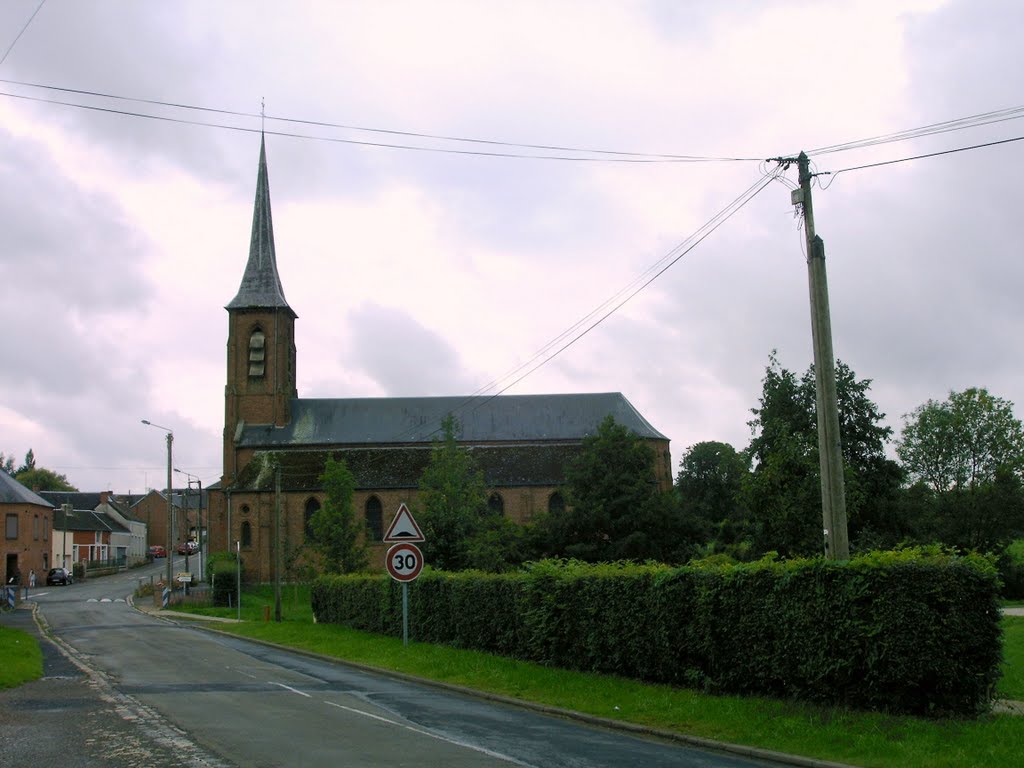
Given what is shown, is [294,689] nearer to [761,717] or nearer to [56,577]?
[761,717]

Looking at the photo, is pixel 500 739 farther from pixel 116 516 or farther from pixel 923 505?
pixel 116 516

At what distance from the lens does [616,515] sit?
48.3 metres

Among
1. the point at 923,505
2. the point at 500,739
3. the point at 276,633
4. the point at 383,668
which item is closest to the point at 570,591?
the point at 383,668

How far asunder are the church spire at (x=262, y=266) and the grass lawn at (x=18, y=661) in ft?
143

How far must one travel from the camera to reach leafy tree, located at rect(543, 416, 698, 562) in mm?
47312

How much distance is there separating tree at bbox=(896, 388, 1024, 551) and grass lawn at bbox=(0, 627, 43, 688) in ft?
173

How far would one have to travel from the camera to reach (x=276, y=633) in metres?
30.3

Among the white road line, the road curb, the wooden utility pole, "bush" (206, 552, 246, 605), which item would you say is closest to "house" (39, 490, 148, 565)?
"bush" (206, 552, 246, 605)

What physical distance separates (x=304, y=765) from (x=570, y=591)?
345 inches

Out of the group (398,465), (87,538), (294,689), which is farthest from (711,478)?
(294,689)

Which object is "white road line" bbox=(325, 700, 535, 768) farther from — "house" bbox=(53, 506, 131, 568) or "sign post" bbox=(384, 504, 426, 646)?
"house" bbox=(53, 506, 131, 568)

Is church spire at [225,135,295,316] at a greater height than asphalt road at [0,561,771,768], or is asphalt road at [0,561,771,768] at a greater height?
church spire at [225,135,295,316]

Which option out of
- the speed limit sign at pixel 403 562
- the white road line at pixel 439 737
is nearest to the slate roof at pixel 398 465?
the speed limit sign at pixel 403 562

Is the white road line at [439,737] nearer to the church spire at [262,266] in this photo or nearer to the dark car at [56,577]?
the church spire at [262,266]
